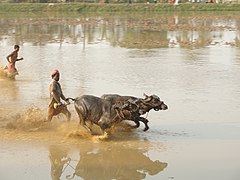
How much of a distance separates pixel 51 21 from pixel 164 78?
25.9 metres

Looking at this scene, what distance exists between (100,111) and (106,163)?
1267 millimetres

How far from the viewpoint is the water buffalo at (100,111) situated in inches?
349

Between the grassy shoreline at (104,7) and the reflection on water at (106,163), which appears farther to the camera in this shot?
the grassy shoreline at (104,7)

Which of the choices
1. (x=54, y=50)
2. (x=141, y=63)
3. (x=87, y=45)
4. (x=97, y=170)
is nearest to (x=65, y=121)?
(x=97, y=170)

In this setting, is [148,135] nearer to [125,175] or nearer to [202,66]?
[125,175]

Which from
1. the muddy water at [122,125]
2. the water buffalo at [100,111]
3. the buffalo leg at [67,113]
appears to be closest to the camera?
the muddy water at [122,125]

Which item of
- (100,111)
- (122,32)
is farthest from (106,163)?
(122,32)

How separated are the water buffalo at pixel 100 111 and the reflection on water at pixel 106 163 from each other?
0.43m

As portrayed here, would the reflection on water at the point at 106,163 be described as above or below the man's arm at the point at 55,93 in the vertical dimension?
below

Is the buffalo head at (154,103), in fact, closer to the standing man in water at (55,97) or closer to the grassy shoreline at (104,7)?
the standing man in water at (55,97)

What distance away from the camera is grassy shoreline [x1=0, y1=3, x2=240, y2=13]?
163 ft

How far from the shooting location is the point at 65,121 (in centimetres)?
1009

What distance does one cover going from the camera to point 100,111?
29.2 feet

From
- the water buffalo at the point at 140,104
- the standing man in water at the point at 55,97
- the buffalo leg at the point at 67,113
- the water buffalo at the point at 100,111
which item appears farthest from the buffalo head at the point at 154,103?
the buffalo leg at the point at 67,113
